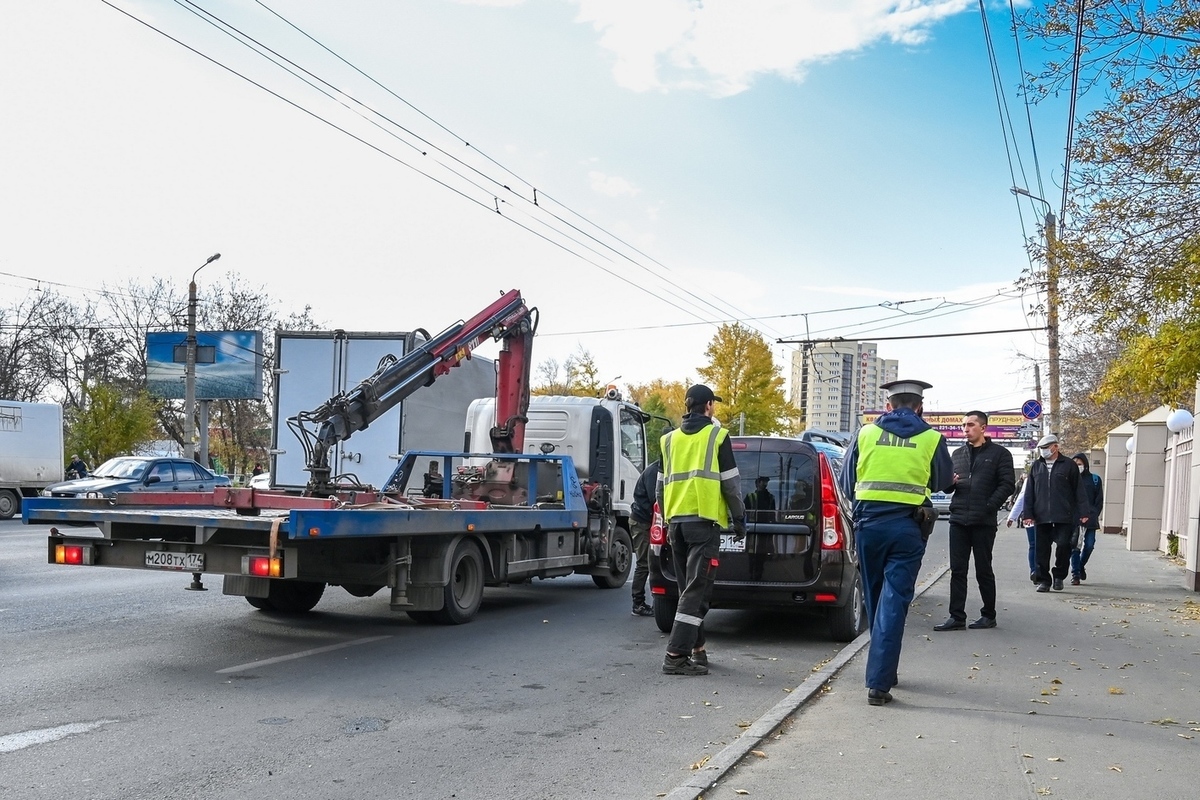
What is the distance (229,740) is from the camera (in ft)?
18.4

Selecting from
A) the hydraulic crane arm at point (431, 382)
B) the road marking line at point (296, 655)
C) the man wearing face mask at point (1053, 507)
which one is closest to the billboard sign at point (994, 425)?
the man wearing face mask at point (1053, 507)

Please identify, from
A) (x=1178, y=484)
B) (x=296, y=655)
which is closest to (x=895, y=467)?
(x=296, y=655)

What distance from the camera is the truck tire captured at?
33.4ft

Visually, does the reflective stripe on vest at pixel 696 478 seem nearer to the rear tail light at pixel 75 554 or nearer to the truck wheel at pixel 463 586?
the truck wheel at pixel 463 586

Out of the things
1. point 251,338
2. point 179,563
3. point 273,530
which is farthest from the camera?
point 251,338

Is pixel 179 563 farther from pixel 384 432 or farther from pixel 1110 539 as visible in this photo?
pixel 1110 539

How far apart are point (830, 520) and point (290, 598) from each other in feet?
16.6

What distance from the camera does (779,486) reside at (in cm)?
914

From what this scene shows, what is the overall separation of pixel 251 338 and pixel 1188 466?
121ft

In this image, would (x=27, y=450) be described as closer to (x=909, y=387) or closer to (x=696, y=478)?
(x=696, y=478)

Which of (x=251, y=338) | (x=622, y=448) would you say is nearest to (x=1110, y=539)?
(x=622, y=448)

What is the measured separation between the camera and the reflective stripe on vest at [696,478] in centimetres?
753

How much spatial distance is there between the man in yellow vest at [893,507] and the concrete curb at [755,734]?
388mm

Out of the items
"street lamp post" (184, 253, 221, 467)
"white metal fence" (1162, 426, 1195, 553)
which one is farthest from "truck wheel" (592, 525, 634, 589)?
"street lamp post" (184, 253, 221, 467)
